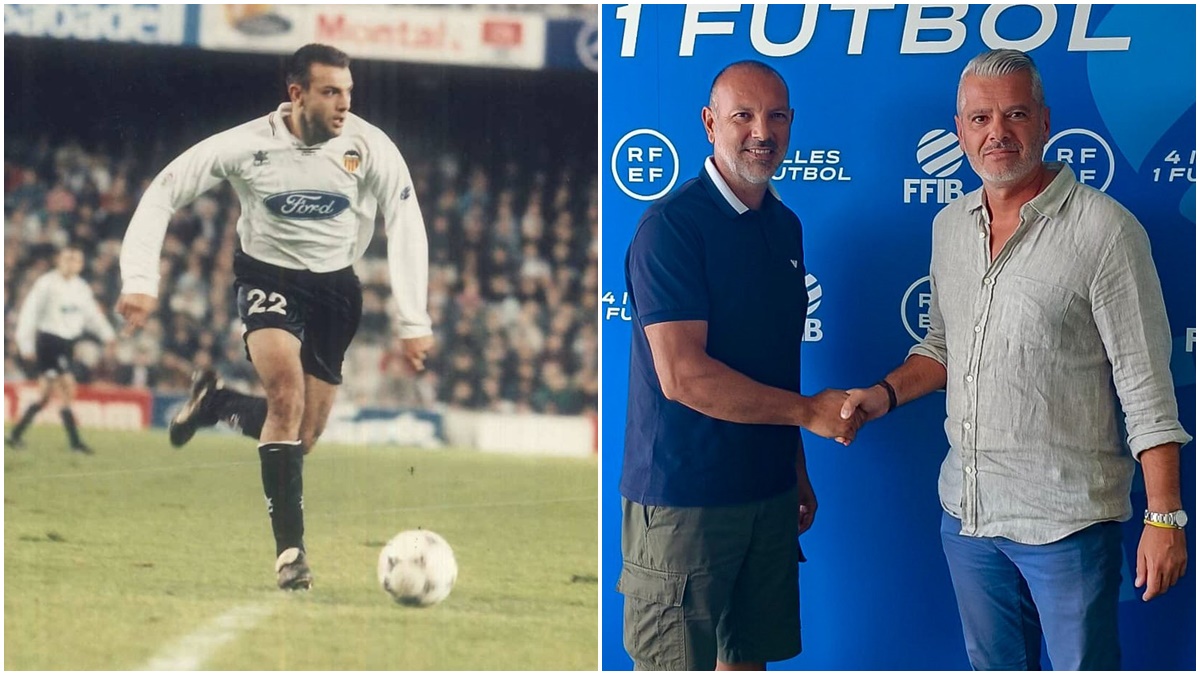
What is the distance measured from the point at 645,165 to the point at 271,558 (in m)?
1.37

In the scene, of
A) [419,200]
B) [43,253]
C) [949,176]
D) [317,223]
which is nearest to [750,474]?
[949,176]

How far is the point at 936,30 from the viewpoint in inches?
96.3

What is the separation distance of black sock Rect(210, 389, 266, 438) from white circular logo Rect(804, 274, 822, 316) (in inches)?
54.5

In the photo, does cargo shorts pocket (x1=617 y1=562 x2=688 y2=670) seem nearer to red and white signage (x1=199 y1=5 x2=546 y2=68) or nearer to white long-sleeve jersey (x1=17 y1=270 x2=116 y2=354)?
red and white signage (x1=199 y1=5 x2=546 y2=68)

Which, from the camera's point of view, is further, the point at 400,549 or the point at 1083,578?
the point at 400,549

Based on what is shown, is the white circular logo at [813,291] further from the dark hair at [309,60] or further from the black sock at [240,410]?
the black sock at [240,410]

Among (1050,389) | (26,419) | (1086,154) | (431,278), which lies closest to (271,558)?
(26,419)

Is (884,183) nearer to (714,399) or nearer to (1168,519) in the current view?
(714,399)

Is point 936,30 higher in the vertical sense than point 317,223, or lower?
higher

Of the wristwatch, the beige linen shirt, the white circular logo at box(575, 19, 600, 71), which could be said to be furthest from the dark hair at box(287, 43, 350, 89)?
the wristwatch

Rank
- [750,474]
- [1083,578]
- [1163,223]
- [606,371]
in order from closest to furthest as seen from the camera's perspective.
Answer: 1. [1083,578]
2. [750,474]
3. [1163,223]
4. [606,371]

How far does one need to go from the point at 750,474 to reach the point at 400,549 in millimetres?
998

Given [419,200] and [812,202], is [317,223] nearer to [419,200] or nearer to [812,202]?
[419,200]

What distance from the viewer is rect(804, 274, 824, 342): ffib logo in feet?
8.27
